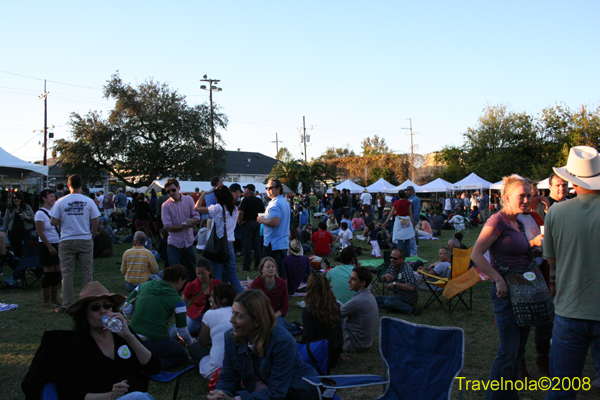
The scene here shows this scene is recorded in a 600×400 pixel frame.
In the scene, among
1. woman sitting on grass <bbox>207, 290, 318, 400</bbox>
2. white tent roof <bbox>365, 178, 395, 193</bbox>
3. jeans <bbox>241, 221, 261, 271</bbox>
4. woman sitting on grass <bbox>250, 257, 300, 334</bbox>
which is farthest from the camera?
white tent roof <bbox>365, 178, 395, 193</bbox>

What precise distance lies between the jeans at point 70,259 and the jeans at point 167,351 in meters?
2.41

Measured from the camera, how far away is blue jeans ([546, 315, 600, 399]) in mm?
2332

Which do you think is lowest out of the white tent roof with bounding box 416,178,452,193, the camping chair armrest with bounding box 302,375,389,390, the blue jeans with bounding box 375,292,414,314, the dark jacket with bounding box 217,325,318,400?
the blue jeans with bounding box 375,292,414,314

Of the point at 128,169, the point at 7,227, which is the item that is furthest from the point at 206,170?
the point at 7,227

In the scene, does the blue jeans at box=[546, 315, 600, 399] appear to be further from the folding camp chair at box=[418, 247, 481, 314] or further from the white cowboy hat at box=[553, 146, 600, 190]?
the folding camp chair at box=[418, 247, 481, 314]

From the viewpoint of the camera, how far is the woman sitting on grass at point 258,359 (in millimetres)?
2623

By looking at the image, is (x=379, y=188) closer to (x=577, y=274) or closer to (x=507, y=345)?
(x=507, y=345)

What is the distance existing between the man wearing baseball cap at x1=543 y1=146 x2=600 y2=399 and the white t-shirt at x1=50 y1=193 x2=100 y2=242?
17.6 feet

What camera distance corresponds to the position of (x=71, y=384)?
91.0 inches

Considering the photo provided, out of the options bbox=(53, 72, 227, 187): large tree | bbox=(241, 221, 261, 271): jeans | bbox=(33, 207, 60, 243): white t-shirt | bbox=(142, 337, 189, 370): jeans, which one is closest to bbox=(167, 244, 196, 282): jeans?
bbox=(33, 207, 60, 243): white t-shirt

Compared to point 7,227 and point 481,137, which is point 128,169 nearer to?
point 7,227

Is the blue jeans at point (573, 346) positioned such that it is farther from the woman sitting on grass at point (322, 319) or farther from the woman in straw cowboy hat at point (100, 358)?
the woman in straw cowboy hat at point (100, 358)

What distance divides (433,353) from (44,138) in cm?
3497

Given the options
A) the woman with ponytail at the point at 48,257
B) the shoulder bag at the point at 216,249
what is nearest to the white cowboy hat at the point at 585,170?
the shoulder bag at the point at 216,249
